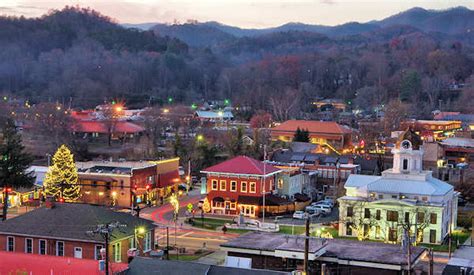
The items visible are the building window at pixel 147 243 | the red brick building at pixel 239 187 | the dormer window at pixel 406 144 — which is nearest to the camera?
the building window at pixel 147 243

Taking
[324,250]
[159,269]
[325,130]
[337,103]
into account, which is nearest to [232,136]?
[325,130]

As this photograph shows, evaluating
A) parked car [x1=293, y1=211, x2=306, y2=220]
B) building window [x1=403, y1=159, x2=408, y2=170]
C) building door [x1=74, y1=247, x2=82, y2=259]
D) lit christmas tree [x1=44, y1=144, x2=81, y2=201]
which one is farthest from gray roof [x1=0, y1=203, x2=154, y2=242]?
building window [x1=403, y1=159, x2=408, y2=170]

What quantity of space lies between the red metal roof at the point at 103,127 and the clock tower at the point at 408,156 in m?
49.3

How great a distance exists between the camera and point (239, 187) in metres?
54.5

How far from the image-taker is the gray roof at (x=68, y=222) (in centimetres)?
3422

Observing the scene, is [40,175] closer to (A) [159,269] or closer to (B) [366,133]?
(A) [159,269]

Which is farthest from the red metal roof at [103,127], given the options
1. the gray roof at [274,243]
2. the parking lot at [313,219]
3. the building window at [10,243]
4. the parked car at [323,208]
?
the gray roof at [274,243]

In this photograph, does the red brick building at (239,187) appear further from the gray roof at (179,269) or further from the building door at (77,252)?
the gray roof at (179,269)

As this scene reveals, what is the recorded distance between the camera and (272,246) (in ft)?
110

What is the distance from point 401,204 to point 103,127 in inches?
2174

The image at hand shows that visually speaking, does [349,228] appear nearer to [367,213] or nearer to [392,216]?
[367,213]

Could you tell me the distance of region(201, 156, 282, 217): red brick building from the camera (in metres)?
53.4

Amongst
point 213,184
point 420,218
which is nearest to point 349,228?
point 420,218

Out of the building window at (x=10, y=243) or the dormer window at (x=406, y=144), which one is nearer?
the building window at (x=10, y=243)
